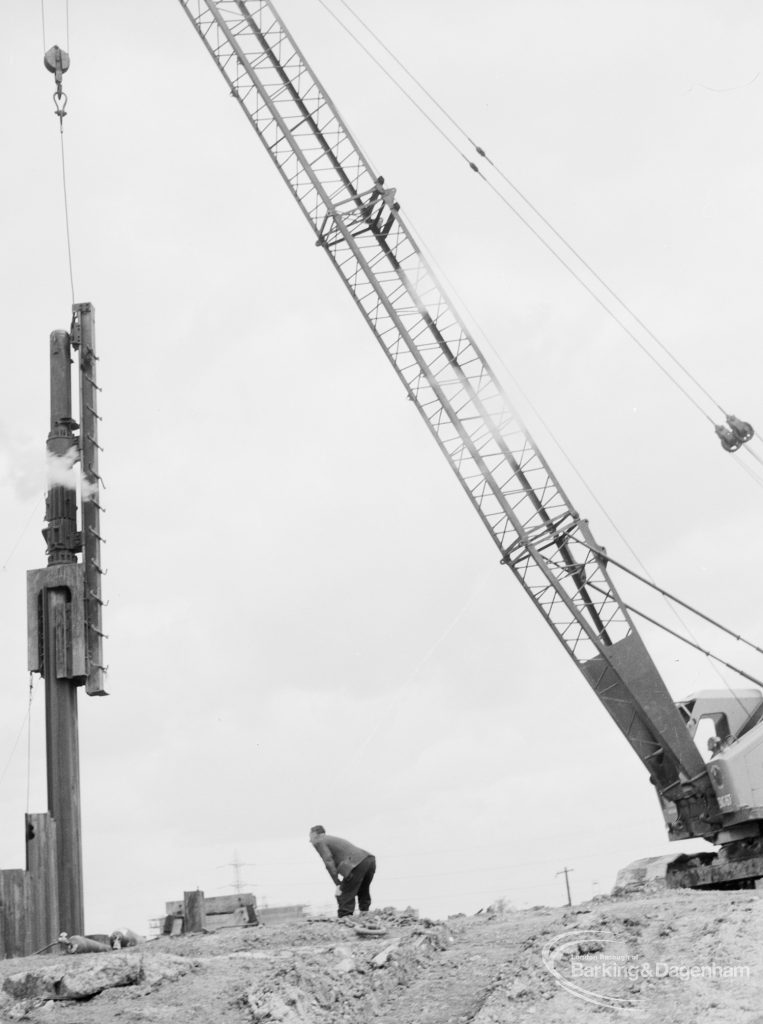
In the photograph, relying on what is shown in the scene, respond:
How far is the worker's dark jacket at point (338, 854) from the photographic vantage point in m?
17.0

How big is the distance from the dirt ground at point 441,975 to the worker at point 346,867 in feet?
5.18

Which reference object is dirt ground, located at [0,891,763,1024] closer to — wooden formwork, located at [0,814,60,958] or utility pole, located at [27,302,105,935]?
wooden formwork, located at [0,814,60,958]

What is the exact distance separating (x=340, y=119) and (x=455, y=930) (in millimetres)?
15602

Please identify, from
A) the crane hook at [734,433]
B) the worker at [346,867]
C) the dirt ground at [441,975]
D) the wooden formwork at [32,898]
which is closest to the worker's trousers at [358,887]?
the worker at [346,867]

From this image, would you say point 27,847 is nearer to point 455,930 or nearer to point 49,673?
point 49,673

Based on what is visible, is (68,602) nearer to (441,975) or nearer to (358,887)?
(358,887)

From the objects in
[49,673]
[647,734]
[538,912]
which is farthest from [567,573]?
[49,673]

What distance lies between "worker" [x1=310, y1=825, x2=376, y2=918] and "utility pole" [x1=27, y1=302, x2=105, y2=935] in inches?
149

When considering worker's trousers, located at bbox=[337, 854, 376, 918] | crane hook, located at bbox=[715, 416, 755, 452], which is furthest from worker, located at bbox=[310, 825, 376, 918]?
crane hook, located at bbox=[715, 416, 755, 452]

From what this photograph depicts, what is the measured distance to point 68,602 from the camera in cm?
1938

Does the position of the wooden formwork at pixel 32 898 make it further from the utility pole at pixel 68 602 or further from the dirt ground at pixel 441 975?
the dirt ground at pixel 441 975

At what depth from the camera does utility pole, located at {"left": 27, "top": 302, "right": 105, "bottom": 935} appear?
18438 mm

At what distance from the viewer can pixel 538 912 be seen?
1705 centimetres

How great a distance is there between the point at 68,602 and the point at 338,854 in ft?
18.5
